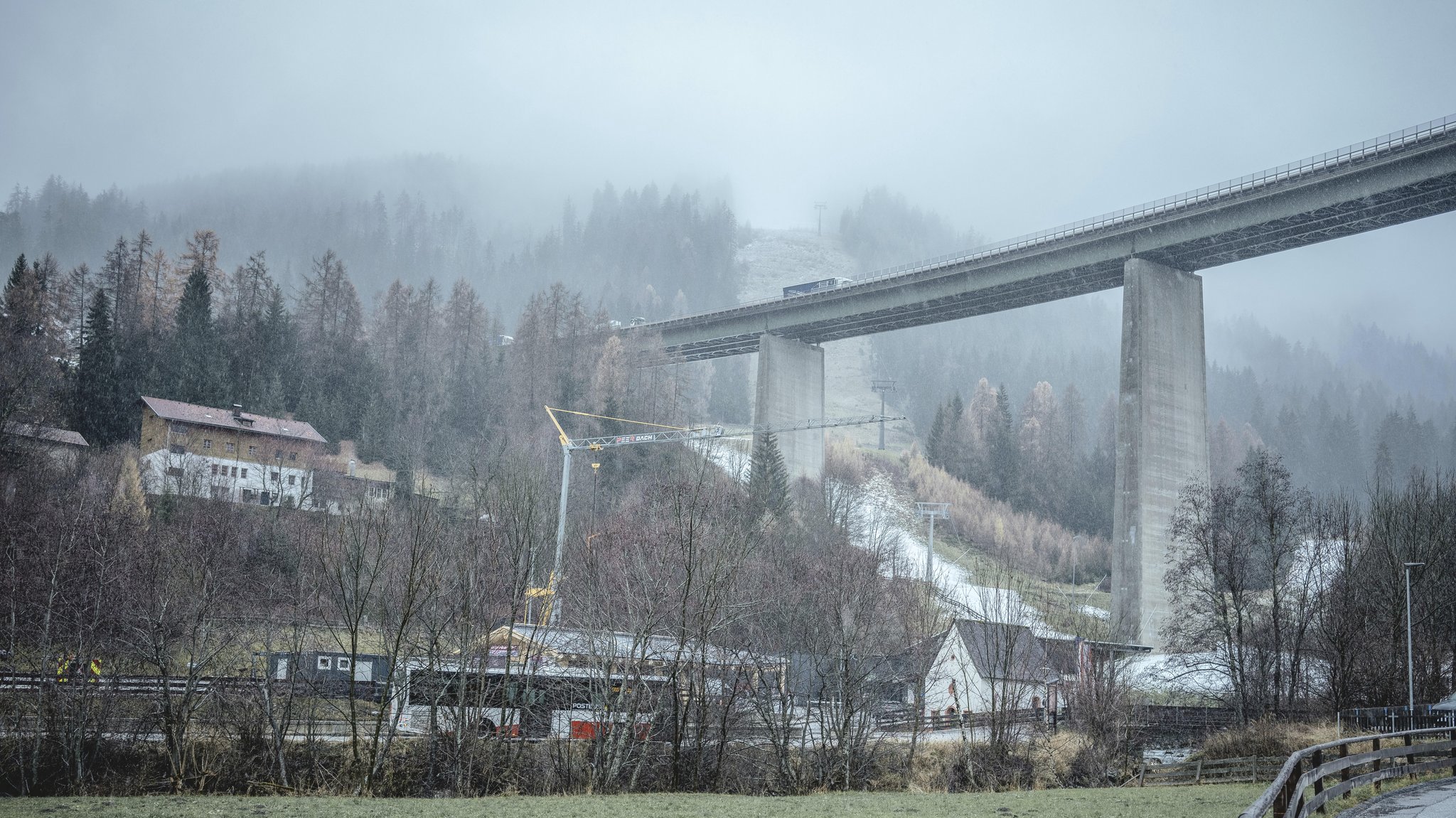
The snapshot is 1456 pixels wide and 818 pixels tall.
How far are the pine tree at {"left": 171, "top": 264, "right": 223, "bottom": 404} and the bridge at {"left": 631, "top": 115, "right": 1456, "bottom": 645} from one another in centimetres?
5402

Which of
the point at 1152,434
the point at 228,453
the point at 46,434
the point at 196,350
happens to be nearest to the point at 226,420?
the point at 228,453

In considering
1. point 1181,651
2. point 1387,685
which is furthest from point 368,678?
point 1387,685

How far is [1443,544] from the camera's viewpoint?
5066cm

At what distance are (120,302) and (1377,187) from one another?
324ft

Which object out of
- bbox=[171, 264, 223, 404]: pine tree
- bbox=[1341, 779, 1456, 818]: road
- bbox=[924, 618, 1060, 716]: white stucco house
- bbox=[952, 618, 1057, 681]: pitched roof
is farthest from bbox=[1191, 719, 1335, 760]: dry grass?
bbox=[171, 264, 223, 404]: pine tree

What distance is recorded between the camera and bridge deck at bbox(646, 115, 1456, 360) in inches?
2210

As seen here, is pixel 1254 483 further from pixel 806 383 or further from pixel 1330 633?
pixel 806 383

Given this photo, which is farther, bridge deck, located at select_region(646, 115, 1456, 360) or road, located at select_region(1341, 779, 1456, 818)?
bridge deck, located at select_region(646, 115, 1456, 360)

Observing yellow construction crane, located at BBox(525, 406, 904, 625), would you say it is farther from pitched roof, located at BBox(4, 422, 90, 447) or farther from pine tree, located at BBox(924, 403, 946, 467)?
pine tree, located at BBox(924, 403, 946, 467)

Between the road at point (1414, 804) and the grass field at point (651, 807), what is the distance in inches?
103

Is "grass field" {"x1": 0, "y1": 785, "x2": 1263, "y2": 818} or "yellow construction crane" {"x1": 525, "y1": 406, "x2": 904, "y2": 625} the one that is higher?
"yellow construction crane" {"x1": 525, "y1": 406, "x2": 904, "y2": 625}

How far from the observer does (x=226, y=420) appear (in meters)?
77.6

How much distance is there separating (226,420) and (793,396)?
43973 mm

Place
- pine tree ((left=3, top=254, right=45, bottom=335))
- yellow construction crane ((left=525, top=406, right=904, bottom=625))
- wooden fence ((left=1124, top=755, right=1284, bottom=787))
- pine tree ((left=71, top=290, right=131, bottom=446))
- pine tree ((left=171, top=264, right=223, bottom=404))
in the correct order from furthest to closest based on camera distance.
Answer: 1. pine tree ((left=171, top=264, right=223, bottom=404))
2. pine tree ((left=3, top=254, right=45, bottom=335))
3. pine tree ((left=71, top=290, right=131, bottom=446))
4. yellow construction crane ((left=525, top=406, right=904, bottom=625))
5. wooden fence ((left=1124, top=755, right=1284, bottom=787))
